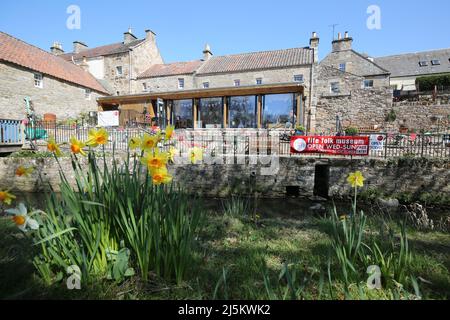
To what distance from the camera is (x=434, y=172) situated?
28.6ft

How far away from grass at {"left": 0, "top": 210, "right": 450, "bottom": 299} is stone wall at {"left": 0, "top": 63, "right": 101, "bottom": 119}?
683 inches

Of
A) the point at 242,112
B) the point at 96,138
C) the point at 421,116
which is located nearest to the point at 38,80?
the point at 242,112

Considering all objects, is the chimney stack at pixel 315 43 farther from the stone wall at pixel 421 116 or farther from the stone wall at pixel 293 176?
the stone wall at pixel 293 176

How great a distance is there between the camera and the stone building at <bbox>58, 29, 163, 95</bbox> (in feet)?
86.0

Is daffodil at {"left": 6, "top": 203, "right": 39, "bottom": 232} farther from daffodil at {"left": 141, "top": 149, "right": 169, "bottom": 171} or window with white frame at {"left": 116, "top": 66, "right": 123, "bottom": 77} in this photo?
window with white frame at {"left": 116, "top": 66, "right": 123, "bottom": 77}

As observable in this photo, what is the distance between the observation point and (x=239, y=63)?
25.3 meters

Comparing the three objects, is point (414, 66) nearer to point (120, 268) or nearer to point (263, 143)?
point (263, 143)

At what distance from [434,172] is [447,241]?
675 centimetres

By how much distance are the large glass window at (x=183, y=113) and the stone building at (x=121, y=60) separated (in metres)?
9.92

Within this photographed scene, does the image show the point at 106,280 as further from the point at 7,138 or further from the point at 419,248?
the point at 7,138

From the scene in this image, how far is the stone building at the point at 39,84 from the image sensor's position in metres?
16.2

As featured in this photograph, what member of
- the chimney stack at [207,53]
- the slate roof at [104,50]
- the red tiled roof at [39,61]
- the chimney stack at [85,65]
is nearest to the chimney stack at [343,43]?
the chimney stack at [207,53]

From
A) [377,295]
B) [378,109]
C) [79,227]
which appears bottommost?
[377,295]
